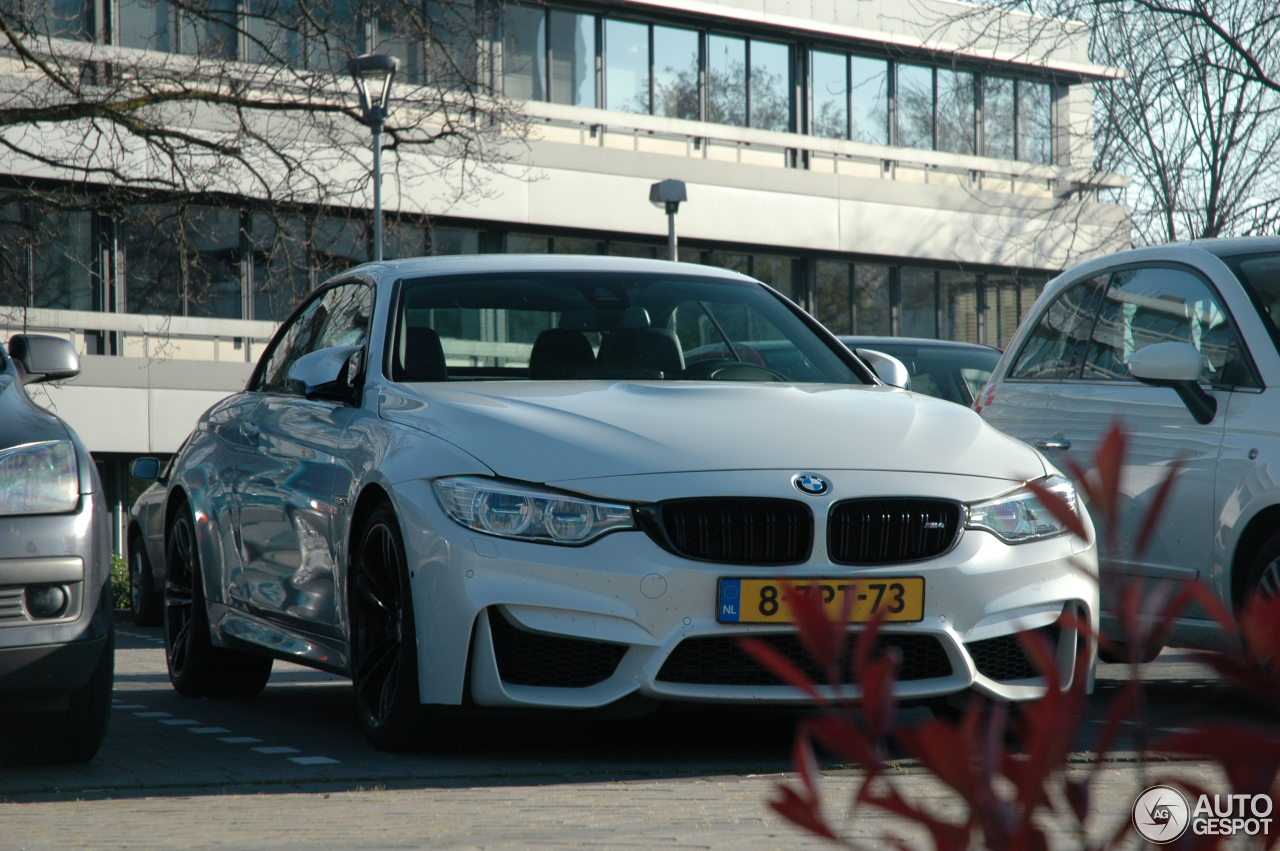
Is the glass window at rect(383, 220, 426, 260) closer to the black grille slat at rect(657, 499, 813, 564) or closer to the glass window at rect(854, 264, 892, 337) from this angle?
the glass window at rect(854, 264, 892, 337)

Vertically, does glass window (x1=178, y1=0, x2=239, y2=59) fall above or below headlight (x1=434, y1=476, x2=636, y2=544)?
above

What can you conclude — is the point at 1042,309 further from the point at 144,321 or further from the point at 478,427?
the point at 144,321

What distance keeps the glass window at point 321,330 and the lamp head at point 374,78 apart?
31.7ft

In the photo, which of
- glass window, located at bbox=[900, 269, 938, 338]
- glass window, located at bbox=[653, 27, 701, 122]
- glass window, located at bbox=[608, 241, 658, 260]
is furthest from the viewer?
glass window, located at bbox=[900, 269, 938, 338]

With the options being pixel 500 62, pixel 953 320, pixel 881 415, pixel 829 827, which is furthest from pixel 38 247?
pixel 953 320

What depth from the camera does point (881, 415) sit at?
17.8 feet

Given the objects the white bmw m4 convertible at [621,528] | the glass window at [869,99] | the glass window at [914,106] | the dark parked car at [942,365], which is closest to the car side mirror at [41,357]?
the white bmw m4 convertible at [621,528]

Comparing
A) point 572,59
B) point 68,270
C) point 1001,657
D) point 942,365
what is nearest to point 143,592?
point 942,365

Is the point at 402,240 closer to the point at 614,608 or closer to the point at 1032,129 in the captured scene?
the point at 1032,129

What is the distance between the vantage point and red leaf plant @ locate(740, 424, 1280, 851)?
1.16m

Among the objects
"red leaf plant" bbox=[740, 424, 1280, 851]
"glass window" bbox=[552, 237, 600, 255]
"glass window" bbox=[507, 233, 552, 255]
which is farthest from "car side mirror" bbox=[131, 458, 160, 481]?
"glass window" bbox=[552, 237, 600, 255]

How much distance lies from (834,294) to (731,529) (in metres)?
30.0

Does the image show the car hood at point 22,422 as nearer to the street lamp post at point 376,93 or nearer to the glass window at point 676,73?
the street lamp post at point 376,93

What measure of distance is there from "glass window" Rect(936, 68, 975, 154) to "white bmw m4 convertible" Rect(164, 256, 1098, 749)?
98.6 feet
